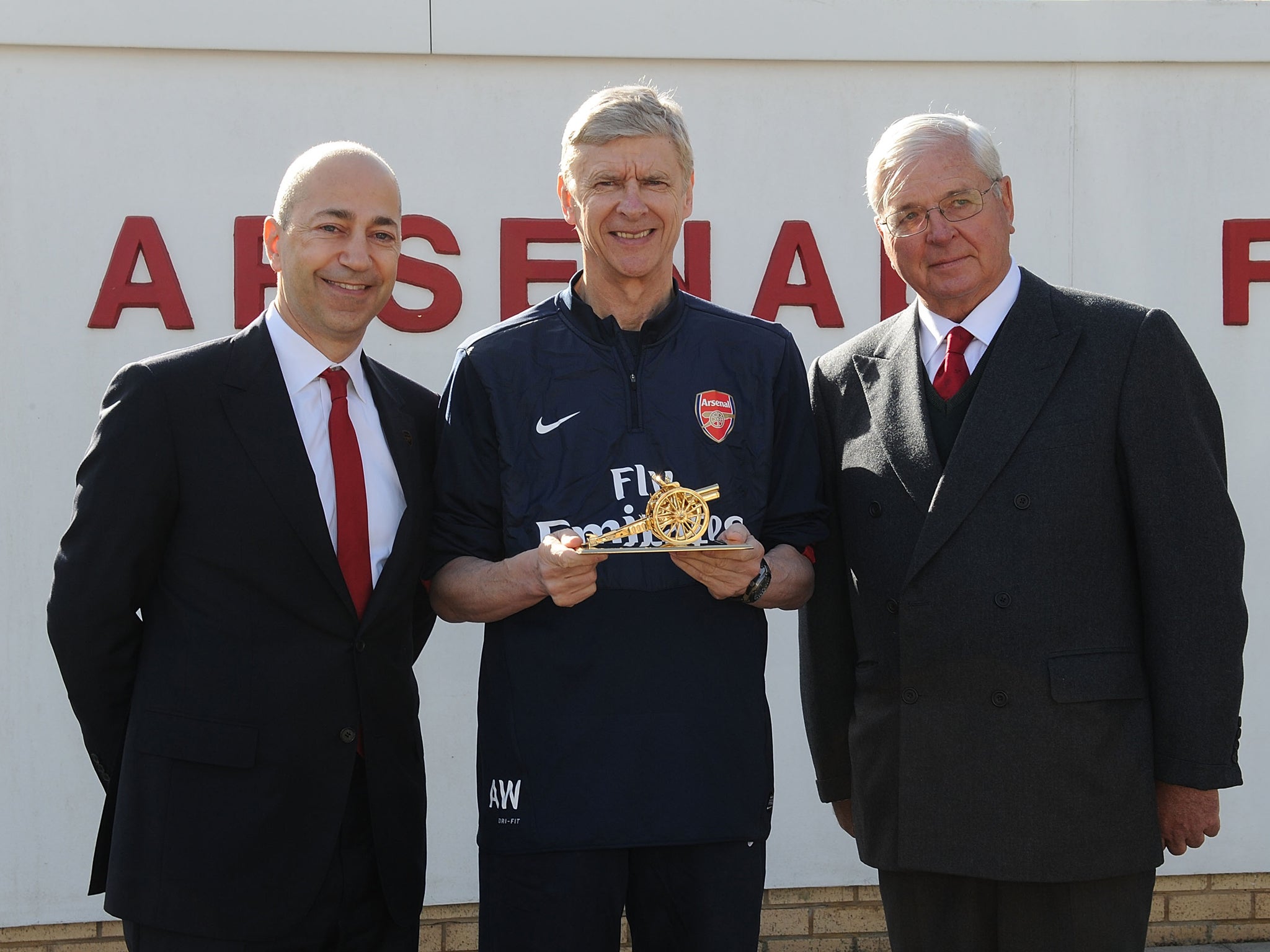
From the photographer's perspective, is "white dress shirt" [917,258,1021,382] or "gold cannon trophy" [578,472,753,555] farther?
"white dress shirt" [917,258,1021,382]

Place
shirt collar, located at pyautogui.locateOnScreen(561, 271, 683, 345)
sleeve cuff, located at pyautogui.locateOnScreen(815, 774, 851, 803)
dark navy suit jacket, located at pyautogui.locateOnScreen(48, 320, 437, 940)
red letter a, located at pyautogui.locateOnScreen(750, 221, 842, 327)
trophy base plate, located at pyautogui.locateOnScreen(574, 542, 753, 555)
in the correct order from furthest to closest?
red letter a, located at pyautogui.locateOnScreen(750, 221, 842, 327), sleeve cuff, located at pyautogui.locateOnScreen(815, 774, 851, 803), shirt collar, located at pyautogui.locateOnScreen(561, 271, 683, 345), dark navy suit jacket, located at pyautogui.locateOnScreen(48, 320, 437, 940), trophy base plate, located at pyautogui.locateOnScreen(574, 542, 753, 555)

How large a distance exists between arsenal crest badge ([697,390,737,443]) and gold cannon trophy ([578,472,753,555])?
184 millimetres

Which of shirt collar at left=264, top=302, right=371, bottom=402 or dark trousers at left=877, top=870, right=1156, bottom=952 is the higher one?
shirt collar at left=264, top=302, right=371, bottom=402

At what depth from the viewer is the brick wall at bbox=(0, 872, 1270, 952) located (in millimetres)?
4727

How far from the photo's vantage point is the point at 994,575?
265 centimetres

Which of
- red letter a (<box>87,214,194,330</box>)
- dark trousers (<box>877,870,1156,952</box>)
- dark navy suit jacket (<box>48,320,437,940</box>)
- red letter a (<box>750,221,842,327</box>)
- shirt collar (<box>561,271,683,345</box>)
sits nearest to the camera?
dark navy suit jacket (<box>48,320,437,940</box>)

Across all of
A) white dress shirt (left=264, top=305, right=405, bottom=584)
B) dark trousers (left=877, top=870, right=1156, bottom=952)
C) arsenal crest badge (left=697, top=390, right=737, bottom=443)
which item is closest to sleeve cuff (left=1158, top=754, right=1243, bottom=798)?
dark trousers (left=877, top=870, right=1156, bottom=952)

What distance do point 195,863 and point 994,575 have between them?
5.77 feet

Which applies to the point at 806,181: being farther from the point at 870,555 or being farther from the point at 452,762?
the point at 452,762

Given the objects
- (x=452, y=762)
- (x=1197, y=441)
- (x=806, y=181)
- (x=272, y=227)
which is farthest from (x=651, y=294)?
(x=452, y=762)

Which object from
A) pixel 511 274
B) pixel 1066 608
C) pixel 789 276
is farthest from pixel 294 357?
pixel 789 276

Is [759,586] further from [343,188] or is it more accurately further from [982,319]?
[343,188]

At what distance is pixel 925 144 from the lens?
284 centimetres

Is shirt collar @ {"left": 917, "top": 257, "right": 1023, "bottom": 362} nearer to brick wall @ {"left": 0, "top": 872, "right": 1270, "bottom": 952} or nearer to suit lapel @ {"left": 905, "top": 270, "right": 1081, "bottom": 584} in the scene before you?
suit lapel @ {"left": 905, "top": 270, "right": 1081, "bottom": 584}
